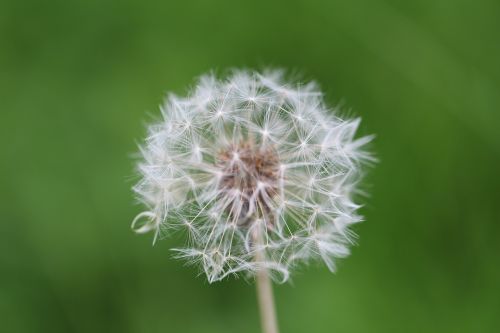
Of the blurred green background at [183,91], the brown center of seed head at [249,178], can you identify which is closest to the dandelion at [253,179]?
the brown center of seed head at [249,178]

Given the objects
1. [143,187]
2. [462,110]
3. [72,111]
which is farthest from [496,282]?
[72,111]

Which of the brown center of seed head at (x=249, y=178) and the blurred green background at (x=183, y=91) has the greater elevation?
the blurred green background at (x=183, y=91)

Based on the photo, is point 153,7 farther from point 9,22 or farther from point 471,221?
point 471,221

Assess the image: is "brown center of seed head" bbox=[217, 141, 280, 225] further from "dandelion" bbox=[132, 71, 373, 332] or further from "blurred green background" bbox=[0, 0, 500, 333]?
"blurred green background" bbox=[0, 0, 500, 333]

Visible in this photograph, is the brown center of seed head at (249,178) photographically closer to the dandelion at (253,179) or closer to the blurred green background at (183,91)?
the dandelion at (253,179)

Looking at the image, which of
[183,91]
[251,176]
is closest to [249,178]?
[251,176]

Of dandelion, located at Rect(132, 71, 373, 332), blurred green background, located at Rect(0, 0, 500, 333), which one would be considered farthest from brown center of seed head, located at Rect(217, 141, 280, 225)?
blurred green background, located at Rect(0, 0, 500, 333)

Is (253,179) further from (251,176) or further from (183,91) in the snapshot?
(183,91)
